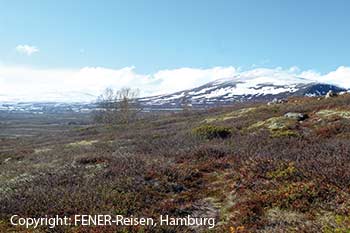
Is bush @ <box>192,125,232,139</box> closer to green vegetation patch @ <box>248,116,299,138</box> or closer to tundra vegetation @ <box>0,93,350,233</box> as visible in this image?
green vegetation patch @ <box>248,116,299,138</box>

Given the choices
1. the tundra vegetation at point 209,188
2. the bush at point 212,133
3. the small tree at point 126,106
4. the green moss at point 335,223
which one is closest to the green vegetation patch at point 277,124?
the bush at point 212,133

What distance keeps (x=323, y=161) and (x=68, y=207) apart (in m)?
8.92

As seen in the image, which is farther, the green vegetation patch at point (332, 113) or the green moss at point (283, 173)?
the green vegetation patch at point (332, 113)

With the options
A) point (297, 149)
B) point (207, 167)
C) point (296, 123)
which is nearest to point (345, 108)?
point (296, 123)

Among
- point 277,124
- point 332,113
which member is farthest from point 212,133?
point 332,113

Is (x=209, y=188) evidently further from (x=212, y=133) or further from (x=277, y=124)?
(x=277, y=124)

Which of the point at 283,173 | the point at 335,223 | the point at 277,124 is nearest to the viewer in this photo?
the point at 335,223

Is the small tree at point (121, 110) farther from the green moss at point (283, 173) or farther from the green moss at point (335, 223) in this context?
the green moss at point (335, 223)

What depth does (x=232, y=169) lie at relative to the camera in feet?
53.4

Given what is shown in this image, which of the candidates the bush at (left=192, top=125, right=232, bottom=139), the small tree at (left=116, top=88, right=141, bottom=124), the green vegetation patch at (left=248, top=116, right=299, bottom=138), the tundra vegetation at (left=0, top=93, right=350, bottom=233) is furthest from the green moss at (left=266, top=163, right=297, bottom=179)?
the small tree at (left=116, top=88, right=141, bottom=124)

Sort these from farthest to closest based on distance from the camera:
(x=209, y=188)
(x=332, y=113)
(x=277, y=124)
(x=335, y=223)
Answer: (x=332, y=113) → (x=277, y=124) → (x=209, y=188) → (x=335, y=223)

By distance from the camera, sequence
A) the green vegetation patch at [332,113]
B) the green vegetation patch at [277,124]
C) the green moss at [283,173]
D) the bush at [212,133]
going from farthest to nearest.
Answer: the green vegetation patch at [332,113]
the green vegetation patch at [277,124]
the bush at [212,133]
the green moss at [283,173]

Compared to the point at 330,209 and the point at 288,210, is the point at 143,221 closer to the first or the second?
the point at 288,210

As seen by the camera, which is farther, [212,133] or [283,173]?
[212,133]
